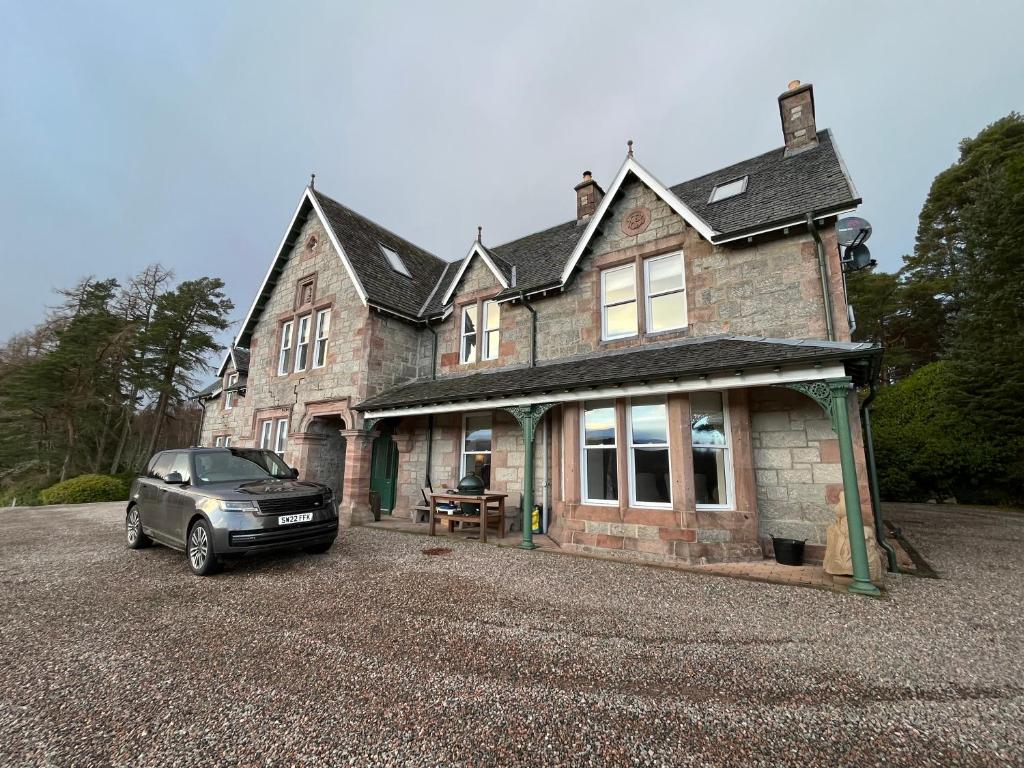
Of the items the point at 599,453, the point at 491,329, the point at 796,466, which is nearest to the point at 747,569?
the point at 796,466

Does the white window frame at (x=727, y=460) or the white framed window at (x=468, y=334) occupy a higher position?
the white framed window at (x=468, y=334)

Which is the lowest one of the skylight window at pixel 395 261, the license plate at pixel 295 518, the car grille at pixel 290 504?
the license plate at pixel 295 518

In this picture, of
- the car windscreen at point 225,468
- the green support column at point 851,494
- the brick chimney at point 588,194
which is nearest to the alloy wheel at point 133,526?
the car windscreen at point 225,468

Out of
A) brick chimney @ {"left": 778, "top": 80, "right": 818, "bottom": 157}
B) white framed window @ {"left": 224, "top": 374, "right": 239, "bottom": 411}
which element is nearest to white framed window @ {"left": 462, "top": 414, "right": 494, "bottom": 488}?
brick chimney @ {"left": 778, "top": 80, "right": 818, "bottom": 157}

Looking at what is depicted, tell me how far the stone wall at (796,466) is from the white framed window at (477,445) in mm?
6392

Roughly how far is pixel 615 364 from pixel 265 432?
13.0 metres

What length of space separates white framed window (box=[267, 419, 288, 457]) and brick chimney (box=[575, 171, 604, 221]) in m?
12.3

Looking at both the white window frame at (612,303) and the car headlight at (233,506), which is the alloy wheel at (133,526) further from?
the white window frame at (612,303)

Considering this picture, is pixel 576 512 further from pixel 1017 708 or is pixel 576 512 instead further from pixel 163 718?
pixel 163 718

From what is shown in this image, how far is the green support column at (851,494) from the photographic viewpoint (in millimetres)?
5789

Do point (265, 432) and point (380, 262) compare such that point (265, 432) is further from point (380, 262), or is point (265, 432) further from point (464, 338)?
point (464, 338)

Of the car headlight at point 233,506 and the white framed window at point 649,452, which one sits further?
the white framed window at point 649,452

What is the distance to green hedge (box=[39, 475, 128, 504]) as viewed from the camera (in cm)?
1875

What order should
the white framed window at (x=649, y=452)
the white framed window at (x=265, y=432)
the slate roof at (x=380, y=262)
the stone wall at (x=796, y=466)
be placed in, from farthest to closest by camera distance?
the white framed window at (x=265, y=432) < the slate roof at (x=380, y=262) < the white framed window at (x=649, y=452) < the stone wall at (x=796, y=466)
